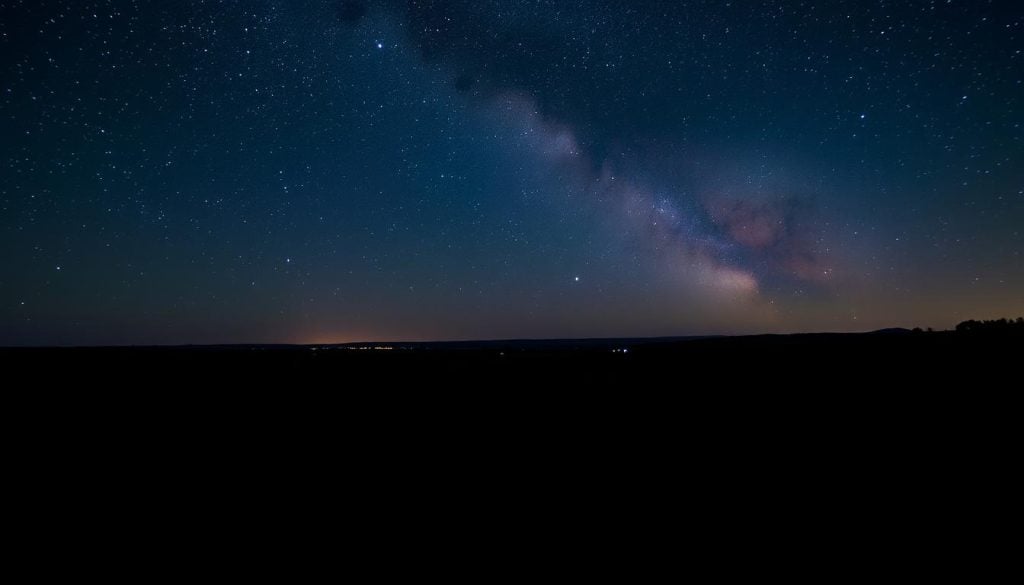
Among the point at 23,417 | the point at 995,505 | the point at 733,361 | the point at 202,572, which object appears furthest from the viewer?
the point at 733,361

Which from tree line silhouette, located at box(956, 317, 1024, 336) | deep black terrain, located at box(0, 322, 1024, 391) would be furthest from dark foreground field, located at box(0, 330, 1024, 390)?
tree line silhouette, located at box(956, 317, 1024, 336)

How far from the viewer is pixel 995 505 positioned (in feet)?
12.5

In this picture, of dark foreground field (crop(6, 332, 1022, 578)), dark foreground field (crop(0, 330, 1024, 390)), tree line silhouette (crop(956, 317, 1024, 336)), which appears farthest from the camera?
tree line silhouette (crop(956, 317, 1024, 336))

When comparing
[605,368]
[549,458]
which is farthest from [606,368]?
[549,458]

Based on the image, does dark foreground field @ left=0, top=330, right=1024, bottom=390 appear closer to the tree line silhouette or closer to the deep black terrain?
the deep black terrain

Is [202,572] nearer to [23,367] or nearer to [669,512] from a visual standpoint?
[669,512]

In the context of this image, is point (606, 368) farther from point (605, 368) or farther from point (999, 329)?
point (999, 329)

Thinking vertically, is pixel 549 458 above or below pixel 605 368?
below

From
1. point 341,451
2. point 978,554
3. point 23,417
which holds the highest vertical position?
point 23,417

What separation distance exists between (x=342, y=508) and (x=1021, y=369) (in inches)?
379

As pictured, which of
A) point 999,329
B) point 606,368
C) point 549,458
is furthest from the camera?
point 999,329

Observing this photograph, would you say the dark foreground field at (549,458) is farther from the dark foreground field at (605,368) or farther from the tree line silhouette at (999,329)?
the tree line silhouette at (999,329)

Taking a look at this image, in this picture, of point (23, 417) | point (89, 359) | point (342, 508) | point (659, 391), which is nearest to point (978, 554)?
point (659, 391)

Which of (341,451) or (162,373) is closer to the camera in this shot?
(341,451)
